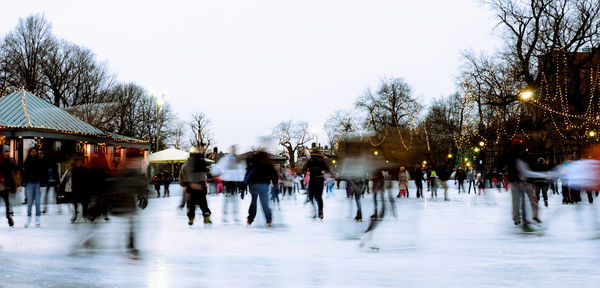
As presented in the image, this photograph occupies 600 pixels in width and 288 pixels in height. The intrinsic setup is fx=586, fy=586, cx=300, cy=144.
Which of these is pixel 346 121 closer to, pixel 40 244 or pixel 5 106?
pixel 5 106

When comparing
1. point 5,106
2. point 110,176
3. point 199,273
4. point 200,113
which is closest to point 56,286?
Answer: point 199,273

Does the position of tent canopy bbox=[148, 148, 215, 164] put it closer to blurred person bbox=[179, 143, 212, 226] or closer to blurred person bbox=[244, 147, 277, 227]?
blurred person bbox=[179, 143, 212, 226]

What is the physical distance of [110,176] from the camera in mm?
7812

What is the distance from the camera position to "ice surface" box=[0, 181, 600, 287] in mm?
5234

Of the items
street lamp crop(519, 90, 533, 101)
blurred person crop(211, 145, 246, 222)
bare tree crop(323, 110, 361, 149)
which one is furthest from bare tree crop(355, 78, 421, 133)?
blurred person crop(211, 145, 246, 222)

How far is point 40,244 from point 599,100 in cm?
3328

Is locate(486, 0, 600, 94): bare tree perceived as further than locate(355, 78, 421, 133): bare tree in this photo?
No

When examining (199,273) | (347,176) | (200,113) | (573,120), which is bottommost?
(199,273)

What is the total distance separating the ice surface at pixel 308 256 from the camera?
5234 mm

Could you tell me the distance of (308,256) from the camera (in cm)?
676

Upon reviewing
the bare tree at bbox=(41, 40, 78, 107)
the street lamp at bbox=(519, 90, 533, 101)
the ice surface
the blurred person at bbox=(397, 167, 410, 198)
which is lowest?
the ice surface

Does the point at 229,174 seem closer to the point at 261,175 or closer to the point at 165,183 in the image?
the point at 261,175

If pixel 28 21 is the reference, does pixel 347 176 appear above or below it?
below

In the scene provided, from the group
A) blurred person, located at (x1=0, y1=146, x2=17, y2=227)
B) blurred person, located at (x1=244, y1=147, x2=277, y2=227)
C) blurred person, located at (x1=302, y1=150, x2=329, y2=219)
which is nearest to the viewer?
blurred person, located at (x1=0, y1=146, x2=17, y2=227)
